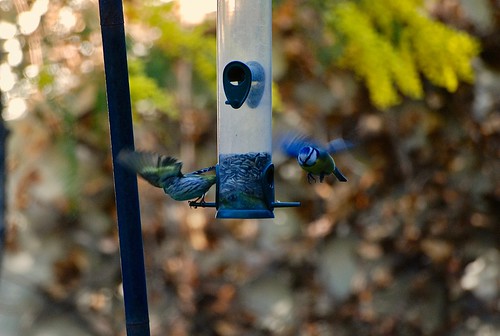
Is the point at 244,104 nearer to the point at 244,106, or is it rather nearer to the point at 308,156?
the point at 244,106

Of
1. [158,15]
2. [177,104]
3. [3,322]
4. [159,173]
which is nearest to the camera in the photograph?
[159,173]

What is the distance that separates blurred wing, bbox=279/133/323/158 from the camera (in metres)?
3.31

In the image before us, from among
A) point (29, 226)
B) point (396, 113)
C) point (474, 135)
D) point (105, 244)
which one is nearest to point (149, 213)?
point (105, 244)

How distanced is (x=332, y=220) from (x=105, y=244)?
1437mm

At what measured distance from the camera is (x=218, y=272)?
5.90 m

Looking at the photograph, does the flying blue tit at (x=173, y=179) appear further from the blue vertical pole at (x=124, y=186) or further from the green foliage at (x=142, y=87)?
the green foliage at (x=142, y=87)

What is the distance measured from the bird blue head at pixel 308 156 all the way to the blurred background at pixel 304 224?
1527 millimetres

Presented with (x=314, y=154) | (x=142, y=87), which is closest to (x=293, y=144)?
(x=314, y=154)

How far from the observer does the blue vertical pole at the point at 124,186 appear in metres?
2.24

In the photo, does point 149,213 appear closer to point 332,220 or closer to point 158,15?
point 332,220

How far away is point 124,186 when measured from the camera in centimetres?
228

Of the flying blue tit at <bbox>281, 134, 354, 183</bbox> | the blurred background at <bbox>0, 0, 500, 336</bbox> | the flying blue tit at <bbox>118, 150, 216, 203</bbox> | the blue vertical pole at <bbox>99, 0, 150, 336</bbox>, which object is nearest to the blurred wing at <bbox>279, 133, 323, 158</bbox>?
the flying blue tit at <bbox>281, 134, 354, 183</bbox>

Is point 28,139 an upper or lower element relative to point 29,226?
upper

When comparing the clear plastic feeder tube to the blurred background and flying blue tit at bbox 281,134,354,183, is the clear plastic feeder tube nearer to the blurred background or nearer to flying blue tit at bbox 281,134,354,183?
flying blue tit at bbox 281,134,354,183
